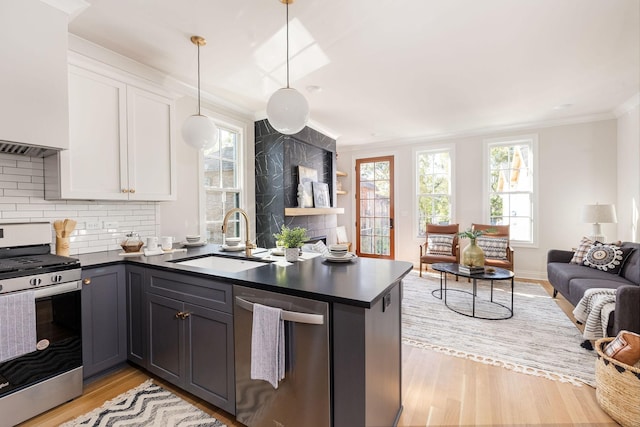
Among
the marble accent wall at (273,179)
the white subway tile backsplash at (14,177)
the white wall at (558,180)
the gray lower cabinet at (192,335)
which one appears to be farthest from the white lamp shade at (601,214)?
the white subway tile backsplash at (14,177)

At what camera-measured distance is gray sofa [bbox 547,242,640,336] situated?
2.18 m

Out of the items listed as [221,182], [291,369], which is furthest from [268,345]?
[221,182]

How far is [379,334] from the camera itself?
4.54 ft

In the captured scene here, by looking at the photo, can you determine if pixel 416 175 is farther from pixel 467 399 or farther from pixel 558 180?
pixel 467 399

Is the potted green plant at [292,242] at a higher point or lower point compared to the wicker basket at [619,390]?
higher

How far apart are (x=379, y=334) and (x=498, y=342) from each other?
201cm

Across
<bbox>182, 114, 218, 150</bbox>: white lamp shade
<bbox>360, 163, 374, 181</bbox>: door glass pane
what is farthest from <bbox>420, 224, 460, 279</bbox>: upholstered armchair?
<bbox>182, 114, 218, 150</bbox>: white lamp shade

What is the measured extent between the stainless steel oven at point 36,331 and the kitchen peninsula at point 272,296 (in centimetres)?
23

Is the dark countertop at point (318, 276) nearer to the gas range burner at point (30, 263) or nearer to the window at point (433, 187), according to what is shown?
the gas range burner at point (30, 263)

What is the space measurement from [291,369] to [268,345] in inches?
6.4

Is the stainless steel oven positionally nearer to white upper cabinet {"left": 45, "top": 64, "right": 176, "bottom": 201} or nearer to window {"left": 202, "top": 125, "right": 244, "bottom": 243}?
white upper cabinet {"left": 45, "top": 64, "right": 176, "bottom": 201}

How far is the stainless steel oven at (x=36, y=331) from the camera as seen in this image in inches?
62.8

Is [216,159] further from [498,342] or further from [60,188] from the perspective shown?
[498,342]

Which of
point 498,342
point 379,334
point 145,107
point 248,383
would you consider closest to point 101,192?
point 145,107
